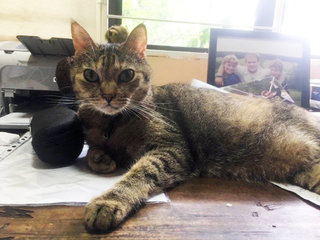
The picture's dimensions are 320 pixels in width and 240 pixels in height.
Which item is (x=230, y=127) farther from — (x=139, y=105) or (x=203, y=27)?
(x=203, y=27)

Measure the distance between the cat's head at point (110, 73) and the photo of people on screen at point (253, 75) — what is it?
56 centimetres

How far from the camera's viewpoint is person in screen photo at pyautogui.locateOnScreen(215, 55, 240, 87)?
1.29 m

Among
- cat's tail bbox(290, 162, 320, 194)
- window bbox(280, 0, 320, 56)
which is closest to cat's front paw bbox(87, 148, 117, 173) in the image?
cat's tail bbox(290, 162, 320, 194)

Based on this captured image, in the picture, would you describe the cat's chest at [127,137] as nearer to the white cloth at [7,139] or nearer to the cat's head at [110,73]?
the cat's head at [110,73]

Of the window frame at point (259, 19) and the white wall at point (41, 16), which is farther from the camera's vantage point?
the window frame at point (259, 19)

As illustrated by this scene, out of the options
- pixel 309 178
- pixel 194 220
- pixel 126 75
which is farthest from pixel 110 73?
pixel 309 178

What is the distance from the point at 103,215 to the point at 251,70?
42.5 inches

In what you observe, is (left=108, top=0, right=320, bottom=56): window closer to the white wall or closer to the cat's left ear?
the white wall

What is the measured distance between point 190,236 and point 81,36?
0.65m

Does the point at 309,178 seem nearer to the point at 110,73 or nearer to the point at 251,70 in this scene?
the point at 110,73

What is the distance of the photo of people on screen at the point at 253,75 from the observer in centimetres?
129

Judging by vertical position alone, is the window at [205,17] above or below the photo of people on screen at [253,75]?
above

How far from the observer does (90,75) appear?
2.57 ft

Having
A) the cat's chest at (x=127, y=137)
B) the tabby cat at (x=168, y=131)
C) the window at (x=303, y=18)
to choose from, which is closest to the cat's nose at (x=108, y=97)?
the tabby cat at (x=168, y=131)
